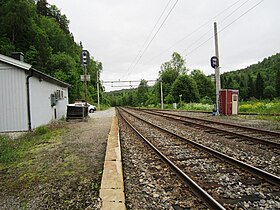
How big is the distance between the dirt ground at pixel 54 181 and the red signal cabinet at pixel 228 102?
47.5 feet


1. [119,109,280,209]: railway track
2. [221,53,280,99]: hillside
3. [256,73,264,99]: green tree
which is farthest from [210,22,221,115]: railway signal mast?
[256,73,264,99]: green tree

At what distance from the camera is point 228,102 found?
18781mm

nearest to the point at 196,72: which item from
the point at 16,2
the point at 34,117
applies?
the point at 16,2

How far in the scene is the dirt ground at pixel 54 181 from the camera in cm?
331

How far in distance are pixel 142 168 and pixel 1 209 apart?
104 inches

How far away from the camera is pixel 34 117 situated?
38.7ft

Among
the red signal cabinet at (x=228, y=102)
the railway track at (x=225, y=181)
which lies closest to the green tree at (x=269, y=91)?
the red signal cabinet at (x=228, y=102)

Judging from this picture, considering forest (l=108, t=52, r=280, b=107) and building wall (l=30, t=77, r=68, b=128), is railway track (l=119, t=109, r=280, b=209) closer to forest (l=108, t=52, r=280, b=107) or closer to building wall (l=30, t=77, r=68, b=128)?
building wall (l=30, t=77, r=68, b=128)

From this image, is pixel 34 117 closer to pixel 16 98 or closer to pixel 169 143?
pixel 16 98

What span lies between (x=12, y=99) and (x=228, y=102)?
50.0 ft

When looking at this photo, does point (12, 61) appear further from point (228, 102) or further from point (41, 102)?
point (228, 102)

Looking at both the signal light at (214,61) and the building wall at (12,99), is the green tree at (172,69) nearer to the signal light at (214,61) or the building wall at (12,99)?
the signal light at (214,61)

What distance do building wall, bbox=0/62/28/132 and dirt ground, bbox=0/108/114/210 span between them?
195 inches

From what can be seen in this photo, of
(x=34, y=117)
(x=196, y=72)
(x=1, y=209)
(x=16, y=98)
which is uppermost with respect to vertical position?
(x=196, y=72)
